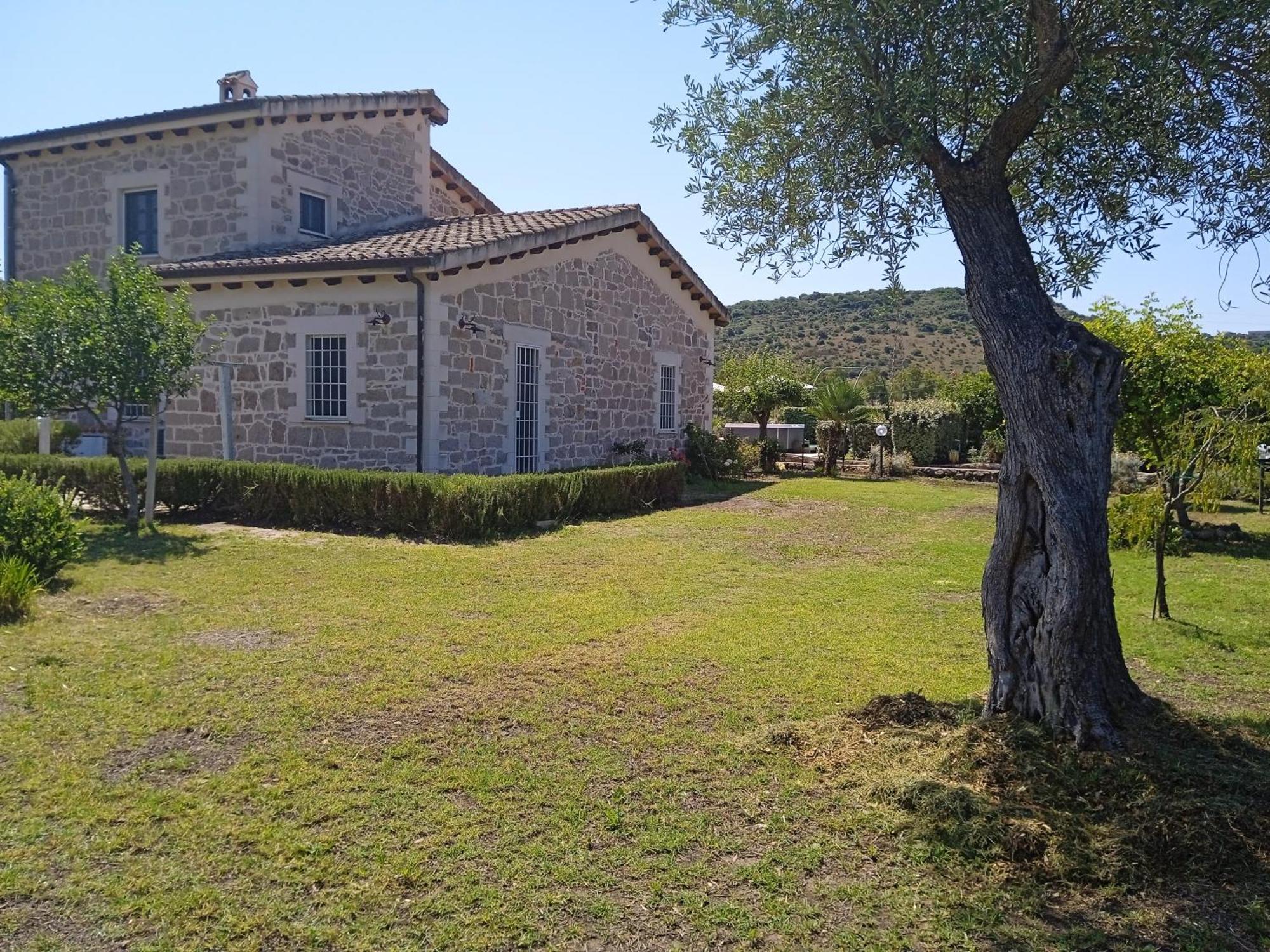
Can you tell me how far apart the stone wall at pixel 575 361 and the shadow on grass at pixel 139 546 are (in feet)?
12.9

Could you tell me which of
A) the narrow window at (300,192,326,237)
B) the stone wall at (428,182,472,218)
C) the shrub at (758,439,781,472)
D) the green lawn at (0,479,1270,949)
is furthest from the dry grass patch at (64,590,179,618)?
the shrub at (758,439,781,472)

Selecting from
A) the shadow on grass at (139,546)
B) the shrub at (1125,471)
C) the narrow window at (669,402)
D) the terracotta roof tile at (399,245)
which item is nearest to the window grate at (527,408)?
the terracotta roof tile at (399,245)

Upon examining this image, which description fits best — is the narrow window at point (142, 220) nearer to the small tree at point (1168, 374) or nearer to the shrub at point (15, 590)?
the shrub at point (15, 590)

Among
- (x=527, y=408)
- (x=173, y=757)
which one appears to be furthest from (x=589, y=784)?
(x=527, y=408)

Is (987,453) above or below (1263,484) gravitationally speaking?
above

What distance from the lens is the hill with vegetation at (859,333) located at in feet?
179

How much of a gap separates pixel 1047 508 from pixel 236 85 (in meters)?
18.7

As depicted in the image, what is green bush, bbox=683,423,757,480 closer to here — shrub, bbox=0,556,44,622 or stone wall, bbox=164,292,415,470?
stone wall, bbox=164,292,415,470

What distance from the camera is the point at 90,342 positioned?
33.2 ft

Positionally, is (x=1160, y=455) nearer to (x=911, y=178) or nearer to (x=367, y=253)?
(x=911, y=178)

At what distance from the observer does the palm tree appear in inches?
923

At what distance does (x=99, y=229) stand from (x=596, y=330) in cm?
1040

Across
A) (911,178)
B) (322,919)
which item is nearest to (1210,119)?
(911,178)

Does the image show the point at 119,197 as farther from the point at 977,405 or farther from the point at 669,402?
the point at 977,405
